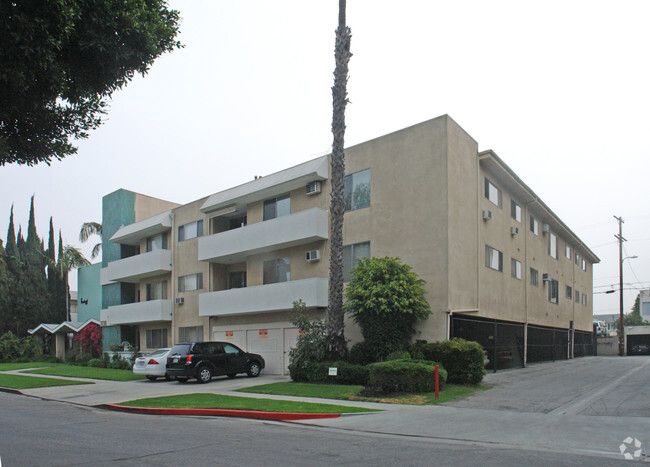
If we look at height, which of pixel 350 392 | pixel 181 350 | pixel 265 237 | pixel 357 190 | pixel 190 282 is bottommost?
pixel 350 392

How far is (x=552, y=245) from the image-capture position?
3419cm

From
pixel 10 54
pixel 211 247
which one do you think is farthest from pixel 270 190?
pixel 10 54

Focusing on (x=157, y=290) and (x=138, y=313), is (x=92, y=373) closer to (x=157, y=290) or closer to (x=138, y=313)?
(x=138, y=313)

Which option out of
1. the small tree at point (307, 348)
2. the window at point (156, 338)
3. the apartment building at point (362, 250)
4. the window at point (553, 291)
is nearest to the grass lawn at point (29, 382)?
the apartment building at point (362, 250)

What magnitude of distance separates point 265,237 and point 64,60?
1610cm

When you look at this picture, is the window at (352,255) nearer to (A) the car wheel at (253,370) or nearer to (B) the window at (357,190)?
(B) the window at (357,190)

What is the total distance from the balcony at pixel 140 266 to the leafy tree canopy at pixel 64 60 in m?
21.8

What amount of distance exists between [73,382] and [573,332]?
106 feet

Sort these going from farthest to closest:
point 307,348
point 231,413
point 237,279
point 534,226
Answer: point 534,226 → point 237,279 → point 307,348 → point 231,413

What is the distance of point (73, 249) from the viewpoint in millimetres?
48906

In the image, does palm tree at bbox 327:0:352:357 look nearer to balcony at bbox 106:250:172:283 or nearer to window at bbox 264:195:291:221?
window at bbox 264:195:291:221

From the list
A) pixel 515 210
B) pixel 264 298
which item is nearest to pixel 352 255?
pixel 264 298

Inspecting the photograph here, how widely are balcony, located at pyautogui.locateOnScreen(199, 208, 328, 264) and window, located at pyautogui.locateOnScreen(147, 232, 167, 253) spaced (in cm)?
557

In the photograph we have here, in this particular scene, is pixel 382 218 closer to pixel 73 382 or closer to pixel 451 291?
pixel 451 291
